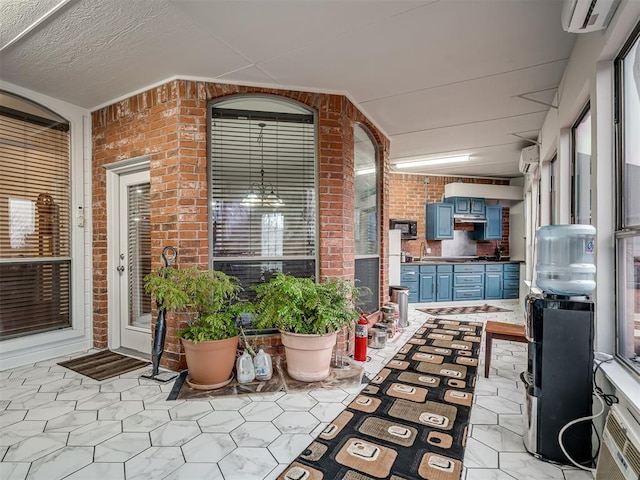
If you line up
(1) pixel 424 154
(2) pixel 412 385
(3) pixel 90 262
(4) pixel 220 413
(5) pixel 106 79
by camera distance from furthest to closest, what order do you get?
(1) pixel 424 154 < (3) pixel 90 262 < (5) pixel 106 79 < (2) pixel 412 385 < (4) pixel 220 413

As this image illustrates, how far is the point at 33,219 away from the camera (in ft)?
10.7

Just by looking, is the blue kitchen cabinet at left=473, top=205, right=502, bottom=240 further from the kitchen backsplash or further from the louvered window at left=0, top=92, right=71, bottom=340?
the louvered window at left=0, top=92, right=71, bottom=340

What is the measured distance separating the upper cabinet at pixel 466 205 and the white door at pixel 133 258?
5.65 meters

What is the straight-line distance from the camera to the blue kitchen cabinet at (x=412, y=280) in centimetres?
608

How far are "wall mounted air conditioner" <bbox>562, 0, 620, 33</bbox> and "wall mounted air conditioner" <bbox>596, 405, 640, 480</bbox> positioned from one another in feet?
6.34

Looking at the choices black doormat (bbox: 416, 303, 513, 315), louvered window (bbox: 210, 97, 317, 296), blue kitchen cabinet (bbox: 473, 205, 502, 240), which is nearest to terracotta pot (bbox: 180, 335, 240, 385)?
louvered window (bbox: 210, 97, 317, 296)

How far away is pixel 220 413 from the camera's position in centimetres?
226

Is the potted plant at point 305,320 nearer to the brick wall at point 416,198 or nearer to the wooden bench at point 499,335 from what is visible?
the wooden bench at point 499,335

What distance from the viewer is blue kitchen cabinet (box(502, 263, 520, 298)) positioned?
6477 millimetres

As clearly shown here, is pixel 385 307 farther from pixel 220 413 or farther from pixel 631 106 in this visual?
pixel 631 106

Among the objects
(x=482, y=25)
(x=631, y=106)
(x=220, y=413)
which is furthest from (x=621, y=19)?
(x=220, y=413)

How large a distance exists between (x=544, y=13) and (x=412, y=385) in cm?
285

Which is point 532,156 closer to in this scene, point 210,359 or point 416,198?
point 416,198

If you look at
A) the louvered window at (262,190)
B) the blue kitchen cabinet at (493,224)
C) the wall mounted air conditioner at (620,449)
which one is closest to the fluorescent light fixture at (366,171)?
the louvered window at (262,190)
